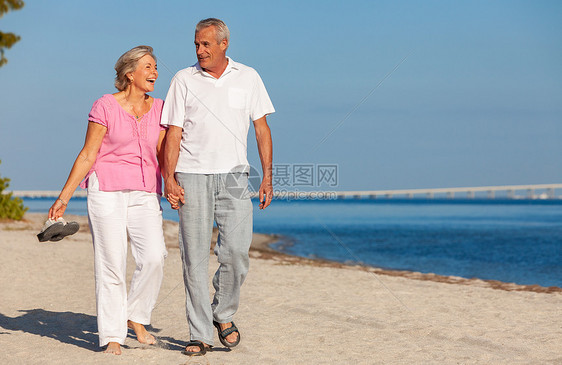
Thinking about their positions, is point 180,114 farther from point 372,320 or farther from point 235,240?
point 372,320

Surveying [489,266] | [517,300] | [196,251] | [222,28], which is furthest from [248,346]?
[489,266]

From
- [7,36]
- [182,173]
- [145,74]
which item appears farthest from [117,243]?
[7,36]

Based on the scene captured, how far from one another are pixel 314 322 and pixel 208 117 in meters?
2.22

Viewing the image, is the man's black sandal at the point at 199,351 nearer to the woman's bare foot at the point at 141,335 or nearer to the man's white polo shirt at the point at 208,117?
the woman's bare foot at the point at 141,335

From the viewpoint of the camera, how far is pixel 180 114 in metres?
3.78

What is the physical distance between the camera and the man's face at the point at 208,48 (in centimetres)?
373

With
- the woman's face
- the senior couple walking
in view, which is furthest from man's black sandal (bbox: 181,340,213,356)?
the woman's face

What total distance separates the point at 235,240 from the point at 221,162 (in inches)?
19.4

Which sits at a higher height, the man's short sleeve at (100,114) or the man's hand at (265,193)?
the man's short sleeve at (100,114)

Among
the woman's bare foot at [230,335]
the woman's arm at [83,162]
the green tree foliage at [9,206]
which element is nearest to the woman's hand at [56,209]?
the woman's arm at [83,162]

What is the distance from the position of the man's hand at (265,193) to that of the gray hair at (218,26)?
928 mm

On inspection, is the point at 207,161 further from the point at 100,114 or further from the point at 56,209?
the point at 56,209

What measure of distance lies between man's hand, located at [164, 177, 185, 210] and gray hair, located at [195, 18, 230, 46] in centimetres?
91

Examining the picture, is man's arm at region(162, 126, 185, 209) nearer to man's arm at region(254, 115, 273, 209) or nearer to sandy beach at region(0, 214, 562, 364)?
man's arm at region(254, 115, 273, 209)
